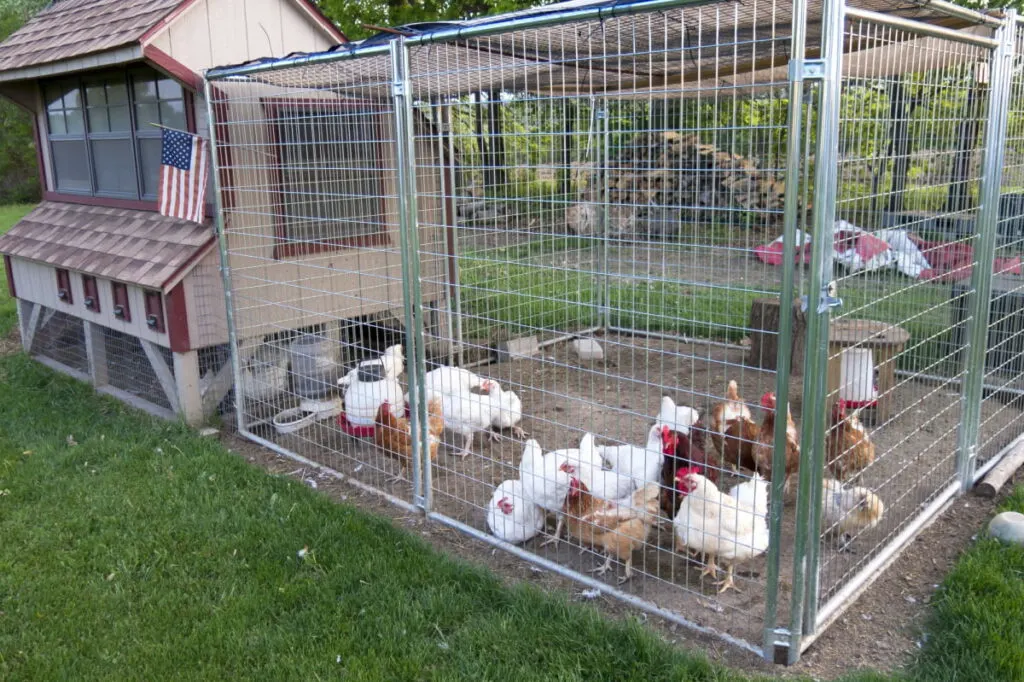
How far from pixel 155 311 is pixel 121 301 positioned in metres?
0.59

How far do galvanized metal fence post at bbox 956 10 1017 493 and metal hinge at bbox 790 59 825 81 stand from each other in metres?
2.05

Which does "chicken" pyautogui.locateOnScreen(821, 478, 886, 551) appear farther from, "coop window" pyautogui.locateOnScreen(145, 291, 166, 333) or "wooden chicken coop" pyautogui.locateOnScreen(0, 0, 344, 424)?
"coop window" pyautogui.locateOnScreen(145, 291, 166, 333)

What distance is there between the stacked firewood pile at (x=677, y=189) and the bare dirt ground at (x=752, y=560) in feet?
2.60

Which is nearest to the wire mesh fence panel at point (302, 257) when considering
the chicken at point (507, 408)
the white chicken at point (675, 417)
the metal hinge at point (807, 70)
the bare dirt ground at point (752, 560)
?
the bare dirt ground at point (752, 560)

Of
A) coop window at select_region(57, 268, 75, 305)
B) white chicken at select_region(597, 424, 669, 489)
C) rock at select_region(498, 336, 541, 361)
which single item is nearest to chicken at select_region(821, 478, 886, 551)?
white chicken at select_region(597, 424, 669, 489)

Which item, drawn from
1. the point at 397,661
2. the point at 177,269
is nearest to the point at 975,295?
the point at 397,661

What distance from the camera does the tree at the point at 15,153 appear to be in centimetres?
2638

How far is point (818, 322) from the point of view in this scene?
2.84 m

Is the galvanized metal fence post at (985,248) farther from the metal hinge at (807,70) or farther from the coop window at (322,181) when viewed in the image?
the coop window at (322,181)

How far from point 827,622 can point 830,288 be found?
1.42 meters

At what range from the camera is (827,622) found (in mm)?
3318

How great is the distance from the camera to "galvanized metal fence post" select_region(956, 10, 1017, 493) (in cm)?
415

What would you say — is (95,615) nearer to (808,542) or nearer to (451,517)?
(451,517)

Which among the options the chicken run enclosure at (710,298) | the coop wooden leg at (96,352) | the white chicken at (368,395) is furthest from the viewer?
the coop wooden leg at (96,352)
